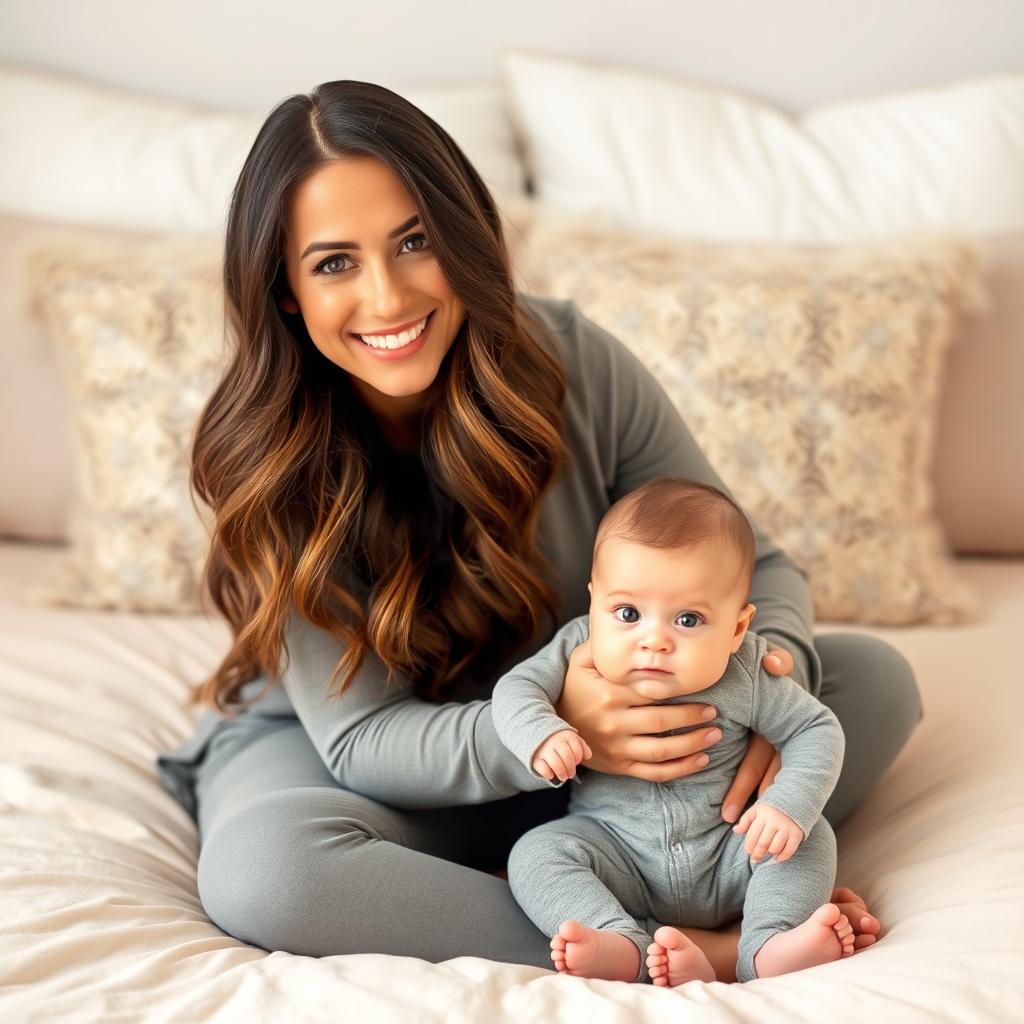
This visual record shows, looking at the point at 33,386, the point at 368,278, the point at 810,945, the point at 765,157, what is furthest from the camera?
the point at 765,157

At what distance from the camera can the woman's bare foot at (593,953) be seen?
1.17 metres

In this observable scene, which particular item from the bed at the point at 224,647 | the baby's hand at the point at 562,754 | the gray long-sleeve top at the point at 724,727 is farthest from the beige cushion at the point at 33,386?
the baby's hand at the point at 562,754

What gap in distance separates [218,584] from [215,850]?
0.37 meters

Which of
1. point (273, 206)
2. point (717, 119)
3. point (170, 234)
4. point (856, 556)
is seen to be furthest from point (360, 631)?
point (717, 119)

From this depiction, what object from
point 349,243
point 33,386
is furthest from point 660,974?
point 33,386

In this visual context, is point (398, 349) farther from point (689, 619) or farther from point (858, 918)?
point (858, 918)

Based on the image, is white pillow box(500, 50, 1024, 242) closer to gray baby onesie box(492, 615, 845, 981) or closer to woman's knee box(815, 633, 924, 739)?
woman's knee box(815, 633, 924, 739)

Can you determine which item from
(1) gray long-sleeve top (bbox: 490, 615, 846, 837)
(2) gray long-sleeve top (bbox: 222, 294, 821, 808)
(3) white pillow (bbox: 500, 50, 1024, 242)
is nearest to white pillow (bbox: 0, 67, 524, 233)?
(3) white pillow (bbox: 500, 50, 1024, 242)

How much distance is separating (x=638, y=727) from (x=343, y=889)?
36 cm

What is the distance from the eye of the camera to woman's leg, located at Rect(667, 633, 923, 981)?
1.50 meters

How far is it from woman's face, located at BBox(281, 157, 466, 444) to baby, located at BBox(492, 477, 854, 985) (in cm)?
31

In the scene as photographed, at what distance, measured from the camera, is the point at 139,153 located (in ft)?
7.89

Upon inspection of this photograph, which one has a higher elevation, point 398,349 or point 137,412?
point 398,349

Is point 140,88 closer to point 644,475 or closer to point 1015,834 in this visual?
point 644,475
